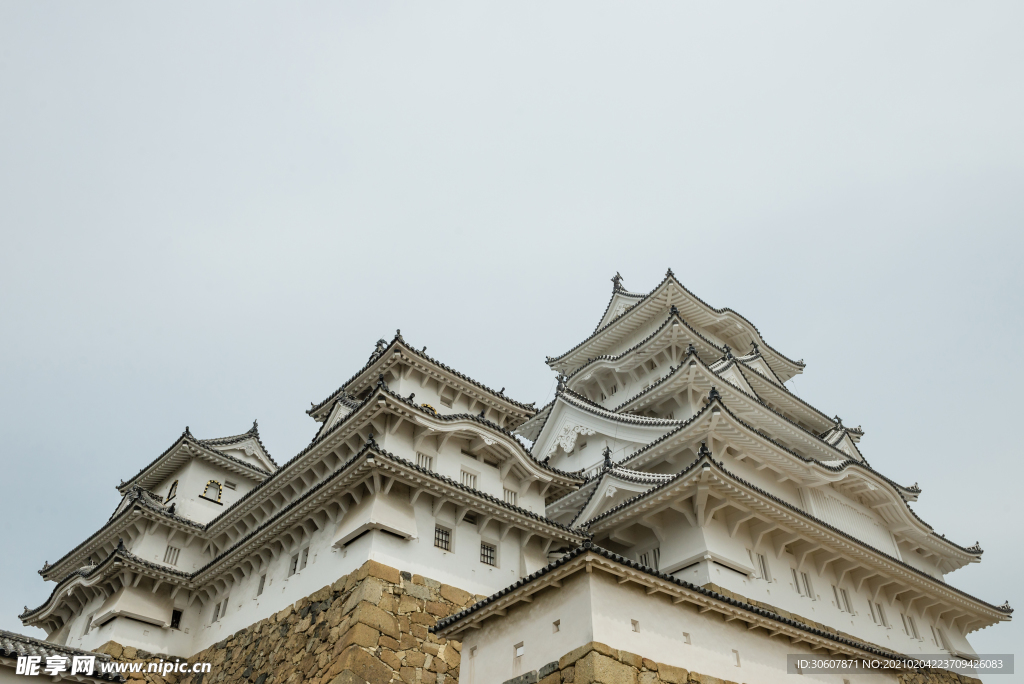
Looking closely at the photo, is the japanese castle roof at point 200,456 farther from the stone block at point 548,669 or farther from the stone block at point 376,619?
the stone block at point 548,669

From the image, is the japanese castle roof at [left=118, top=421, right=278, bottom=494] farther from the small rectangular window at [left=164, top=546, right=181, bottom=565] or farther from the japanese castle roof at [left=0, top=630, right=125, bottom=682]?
the japanese castle roof at [left=0, top=630, right=125, bottom=682]

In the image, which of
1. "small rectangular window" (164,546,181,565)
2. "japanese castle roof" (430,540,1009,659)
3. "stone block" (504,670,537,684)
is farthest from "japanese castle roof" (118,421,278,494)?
"stone block" (504,670,537,684)

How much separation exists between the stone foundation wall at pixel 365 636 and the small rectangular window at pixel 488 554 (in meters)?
1.16

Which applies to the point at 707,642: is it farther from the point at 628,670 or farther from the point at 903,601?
the point at 903,601

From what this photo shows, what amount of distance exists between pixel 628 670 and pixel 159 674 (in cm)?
1694

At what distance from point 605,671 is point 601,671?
85 millimetres

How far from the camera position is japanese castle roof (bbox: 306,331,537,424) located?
958 inches

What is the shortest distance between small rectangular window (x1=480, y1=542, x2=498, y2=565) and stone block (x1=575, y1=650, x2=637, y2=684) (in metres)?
8.15

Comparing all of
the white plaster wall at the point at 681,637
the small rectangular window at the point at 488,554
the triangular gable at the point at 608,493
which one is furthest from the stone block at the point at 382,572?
the triangular gable at the point at 608,493

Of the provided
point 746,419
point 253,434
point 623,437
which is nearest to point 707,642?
point 623,437

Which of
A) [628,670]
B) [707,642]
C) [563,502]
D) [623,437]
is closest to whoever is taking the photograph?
[628,670]

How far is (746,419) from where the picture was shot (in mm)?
27969

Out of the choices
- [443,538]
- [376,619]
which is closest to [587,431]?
[443,538]

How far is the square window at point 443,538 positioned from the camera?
1845 centimetres
